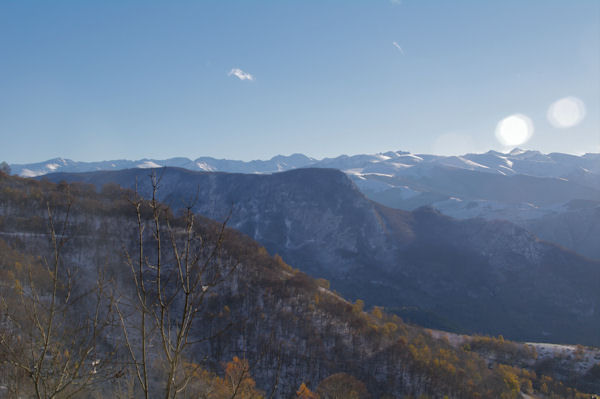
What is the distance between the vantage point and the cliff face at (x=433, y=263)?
130000 mm

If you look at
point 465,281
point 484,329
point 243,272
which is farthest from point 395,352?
point 465,281

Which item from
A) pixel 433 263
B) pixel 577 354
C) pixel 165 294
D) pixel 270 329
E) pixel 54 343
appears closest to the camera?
pixel 54 343

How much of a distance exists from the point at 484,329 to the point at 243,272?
3949 inches

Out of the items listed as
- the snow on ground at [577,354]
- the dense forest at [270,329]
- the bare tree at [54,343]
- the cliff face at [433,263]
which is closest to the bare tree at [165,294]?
the bare tree at [54,343]

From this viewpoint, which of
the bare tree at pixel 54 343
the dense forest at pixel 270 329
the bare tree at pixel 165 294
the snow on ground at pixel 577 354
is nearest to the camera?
the bare tree at pixel 165 294

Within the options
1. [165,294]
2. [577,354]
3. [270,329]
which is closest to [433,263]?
[577,354]

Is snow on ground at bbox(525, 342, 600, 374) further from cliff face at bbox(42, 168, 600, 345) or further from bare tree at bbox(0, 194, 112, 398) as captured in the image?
bare tree at bbox(0, 194, 112, 398)

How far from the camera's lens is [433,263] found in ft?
534

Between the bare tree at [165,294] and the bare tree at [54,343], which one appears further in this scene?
the bare tree at [54,343]

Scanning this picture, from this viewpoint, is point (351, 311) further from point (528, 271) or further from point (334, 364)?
point (528, 271)

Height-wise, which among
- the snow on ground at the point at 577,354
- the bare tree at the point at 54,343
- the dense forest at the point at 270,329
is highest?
the bare tree at the point at 54,343

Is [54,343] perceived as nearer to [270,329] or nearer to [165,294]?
[165,294]

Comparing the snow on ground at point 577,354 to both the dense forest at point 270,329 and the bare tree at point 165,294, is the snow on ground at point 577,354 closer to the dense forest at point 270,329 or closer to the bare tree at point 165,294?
the dense forest at point 270,329

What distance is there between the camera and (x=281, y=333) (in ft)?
188
